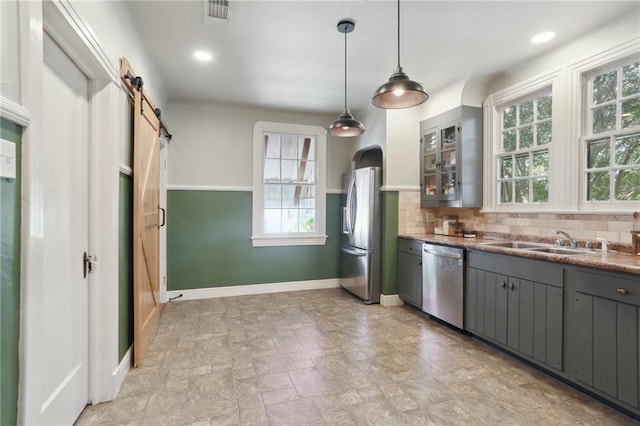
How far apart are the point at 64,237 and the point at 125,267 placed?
0.72 m

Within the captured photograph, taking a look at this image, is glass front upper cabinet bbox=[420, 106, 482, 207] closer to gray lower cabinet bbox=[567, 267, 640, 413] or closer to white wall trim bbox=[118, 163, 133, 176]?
gray lower cabinet bbox=[567, 267, 640, 413]

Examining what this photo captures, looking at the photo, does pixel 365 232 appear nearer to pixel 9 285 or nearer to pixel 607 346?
pixel 607 346

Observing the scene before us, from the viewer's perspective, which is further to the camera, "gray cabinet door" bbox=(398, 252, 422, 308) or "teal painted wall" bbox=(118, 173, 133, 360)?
"gray cabinet door" bbox=(398, 252, 422, 308)

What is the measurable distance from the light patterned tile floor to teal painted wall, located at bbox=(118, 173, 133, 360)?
310 millimetres

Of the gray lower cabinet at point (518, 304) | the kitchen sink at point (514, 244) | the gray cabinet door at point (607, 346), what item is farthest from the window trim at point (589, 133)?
the gray cabinet door at point (607, 346)

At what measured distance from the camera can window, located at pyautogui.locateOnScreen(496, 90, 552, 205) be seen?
3.17m

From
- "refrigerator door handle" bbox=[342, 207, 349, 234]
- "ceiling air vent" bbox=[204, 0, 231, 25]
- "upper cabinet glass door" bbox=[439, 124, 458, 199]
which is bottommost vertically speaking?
"refrigerator door handle" bbox=[342, 207, 349, 234]

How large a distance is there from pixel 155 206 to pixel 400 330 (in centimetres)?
282

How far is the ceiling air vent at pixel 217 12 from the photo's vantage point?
7.55 ft

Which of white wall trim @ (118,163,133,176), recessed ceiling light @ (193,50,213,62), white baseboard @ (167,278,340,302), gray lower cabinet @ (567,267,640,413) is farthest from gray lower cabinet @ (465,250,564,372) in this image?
recessed ceiling light @ (193,50,213,62)

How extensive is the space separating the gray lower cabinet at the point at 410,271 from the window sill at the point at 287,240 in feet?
4.44

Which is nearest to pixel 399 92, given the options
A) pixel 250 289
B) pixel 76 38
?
pixel 76 38

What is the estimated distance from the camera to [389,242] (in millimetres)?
4211

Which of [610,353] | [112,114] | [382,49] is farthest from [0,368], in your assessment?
[382,49]
